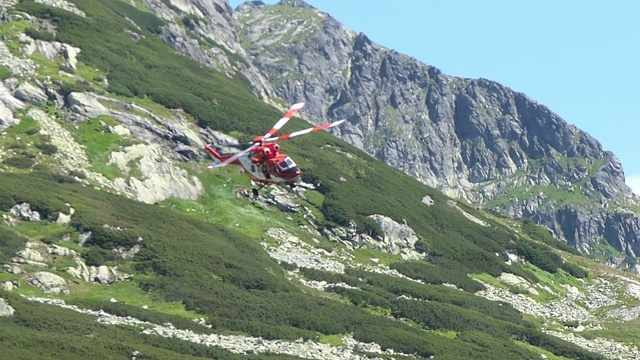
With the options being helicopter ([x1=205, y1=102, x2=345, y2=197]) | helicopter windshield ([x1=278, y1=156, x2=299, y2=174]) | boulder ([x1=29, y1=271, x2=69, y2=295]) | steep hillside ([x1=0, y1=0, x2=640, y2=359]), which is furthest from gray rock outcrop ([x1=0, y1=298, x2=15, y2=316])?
helicopter windshield ([x1=278, y1=156, x2=299, y2=174])

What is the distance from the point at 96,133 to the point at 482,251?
44396 mm

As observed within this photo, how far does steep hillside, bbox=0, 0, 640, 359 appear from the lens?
59.9m

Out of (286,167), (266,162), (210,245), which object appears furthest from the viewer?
(210,245)

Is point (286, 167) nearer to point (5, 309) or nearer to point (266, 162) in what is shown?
point (266, 162)

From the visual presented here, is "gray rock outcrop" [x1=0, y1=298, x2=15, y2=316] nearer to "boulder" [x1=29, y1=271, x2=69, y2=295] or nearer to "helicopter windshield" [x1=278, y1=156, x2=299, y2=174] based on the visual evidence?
"boulder" [x1=29, y1=271, x2=69, y2=295]

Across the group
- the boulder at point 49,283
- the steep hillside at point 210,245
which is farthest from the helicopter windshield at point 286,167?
the boulder at point 49,283

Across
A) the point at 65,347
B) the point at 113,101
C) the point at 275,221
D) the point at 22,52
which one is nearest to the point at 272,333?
the point at 65,347

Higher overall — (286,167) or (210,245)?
(286,167)

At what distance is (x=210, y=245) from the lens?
76.8m

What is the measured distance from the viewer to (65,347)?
47.6 metres

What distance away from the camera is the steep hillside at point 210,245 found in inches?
2357

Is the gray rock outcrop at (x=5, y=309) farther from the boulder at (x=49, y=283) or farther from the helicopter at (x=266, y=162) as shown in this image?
the helicopter at (x=266, y=162)

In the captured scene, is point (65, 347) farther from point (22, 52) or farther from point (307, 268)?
point (22, 52)

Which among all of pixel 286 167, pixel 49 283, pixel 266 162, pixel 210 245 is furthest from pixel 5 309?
pixel 210 245
